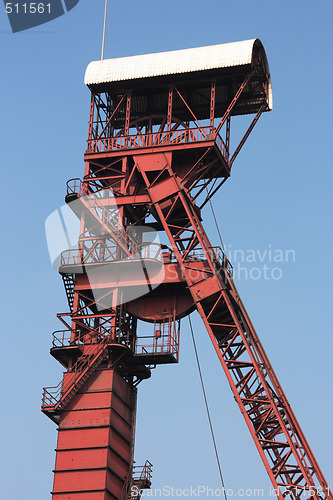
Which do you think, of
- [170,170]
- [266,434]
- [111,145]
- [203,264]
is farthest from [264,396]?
[111,145]

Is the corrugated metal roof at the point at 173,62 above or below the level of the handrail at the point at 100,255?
above

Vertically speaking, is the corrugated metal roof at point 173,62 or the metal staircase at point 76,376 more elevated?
the corrugated metal roof at point 173,62

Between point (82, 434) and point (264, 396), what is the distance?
8642 mm

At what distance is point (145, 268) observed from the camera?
173 feet

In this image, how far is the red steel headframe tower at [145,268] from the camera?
49.2m

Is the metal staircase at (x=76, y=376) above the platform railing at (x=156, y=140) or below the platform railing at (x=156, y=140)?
below

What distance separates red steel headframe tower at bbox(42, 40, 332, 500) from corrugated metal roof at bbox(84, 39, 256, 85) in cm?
7

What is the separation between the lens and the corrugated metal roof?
2175 inches

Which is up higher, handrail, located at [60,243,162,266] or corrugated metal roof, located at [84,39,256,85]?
corrugated metal roof, located at [84,39,256,85]

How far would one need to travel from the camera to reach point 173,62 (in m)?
55.8

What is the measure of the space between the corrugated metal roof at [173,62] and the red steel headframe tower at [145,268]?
7 centimetres

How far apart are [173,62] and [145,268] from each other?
36.6ft

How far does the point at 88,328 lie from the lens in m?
52.4

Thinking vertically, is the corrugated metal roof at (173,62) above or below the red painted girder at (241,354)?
above
